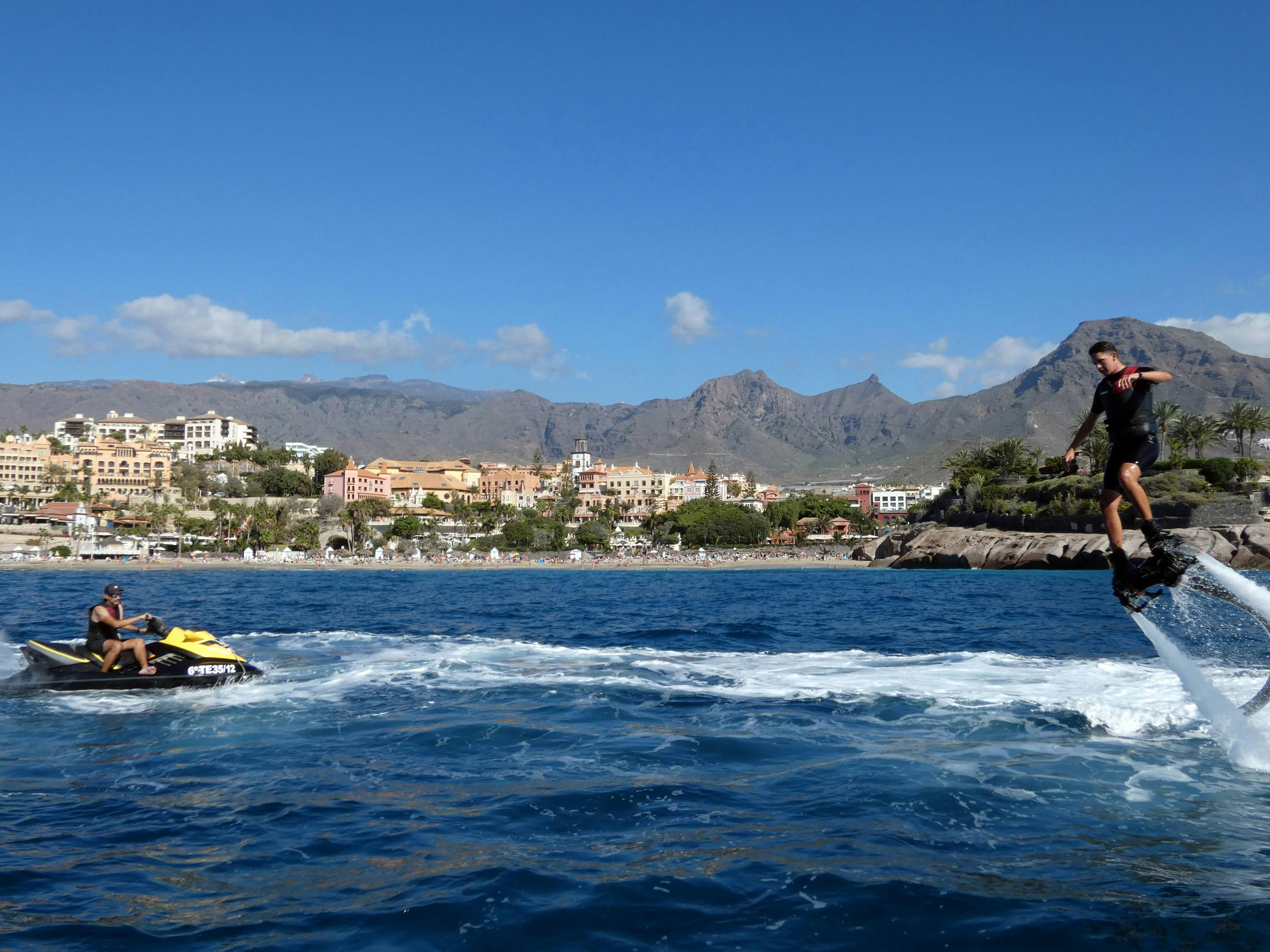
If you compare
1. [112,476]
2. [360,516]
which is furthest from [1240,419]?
[112,476]

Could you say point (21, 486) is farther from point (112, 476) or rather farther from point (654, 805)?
point (654, 805)

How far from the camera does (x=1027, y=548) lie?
3597 inches

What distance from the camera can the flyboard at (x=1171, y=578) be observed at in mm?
9234

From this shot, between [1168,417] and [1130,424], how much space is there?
3985 inches

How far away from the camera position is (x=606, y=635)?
2739 centimetres

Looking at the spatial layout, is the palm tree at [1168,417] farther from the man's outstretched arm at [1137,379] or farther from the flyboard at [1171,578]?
the man's outstretched arm at [1137,379]

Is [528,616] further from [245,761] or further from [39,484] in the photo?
[39,484]

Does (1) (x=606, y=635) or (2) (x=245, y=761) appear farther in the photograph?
A: (1) (x=606, y=635)

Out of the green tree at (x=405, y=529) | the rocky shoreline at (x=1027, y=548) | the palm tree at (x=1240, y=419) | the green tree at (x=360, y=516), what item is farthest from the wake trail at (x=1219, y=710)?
the green tree at (x=405, y=529)

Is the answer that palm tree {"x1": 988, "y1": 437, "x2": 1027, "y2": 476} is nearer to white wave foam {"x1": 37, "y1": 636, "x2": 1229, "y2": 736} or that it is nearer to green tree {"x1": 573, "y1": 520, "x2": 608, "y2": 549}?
green tree {"x1": 573, "y1": 520, "x2": 608, "y2": 549}

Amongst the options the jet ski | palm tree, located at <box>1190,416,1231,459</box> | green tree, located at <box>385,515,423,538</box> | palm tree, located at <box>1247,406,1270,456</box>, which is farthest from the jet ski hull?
green tree, located at <box>385,515,423,538</box>

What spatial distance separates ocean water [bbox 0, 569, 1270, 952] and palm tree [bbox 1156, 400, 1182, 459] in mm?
75794

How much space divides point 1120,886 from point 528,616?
2958 cm

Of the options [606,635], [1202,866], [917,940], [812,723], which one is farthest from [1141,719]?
[606,635]
